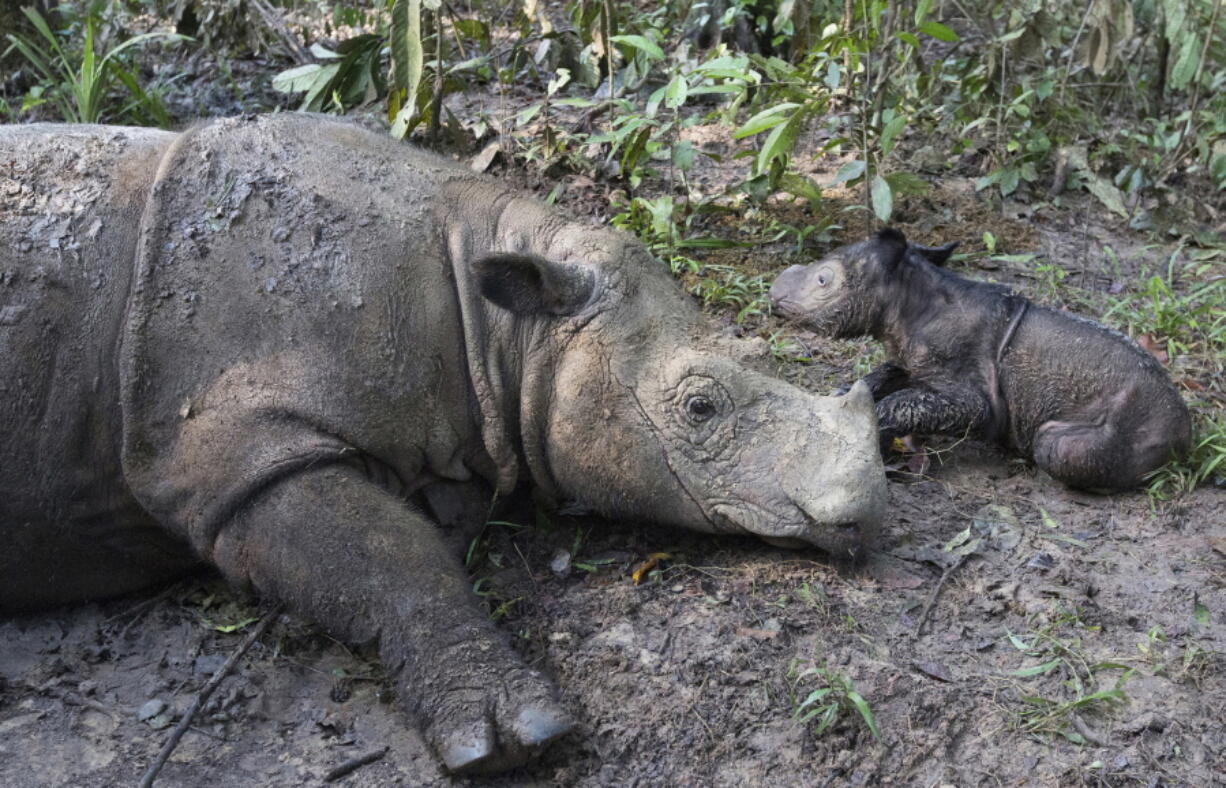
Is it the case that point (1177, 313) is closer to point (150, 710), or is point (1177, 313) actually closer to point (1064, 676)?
point (1064, 676)

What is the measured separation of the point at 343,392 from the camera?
4.12 meters

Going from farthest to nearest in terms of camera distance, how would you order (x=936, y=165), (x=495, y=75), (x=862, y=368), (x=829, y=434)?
(x=495, y=75)
(x=936, y=165)
(x=862, y=368)
(x=829, y=434)

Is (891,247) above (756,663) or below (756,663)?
above

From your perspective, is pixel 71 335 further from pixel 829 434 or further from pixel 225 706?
pixel 829 434

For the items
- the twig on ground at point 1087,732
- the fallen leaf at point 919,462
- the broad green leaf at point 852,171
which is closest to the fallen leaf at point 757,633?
the twig on ground at point 1087,732

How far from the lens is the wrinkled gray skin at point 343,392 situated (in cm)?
400

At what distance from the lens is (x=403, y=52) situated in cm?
607

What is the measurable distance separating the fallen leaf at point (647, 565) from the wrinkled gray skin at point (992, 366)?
4.31 ft

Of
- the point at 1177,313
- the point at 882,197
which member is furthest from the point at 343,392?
the point at 1177,313

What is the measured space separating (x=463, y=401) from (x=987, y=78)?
4.76 m

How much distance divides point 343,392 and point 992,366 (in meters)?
2.98

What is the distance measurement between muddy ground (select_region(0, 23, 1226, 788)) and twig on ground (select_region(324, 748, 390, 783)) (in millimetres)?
26

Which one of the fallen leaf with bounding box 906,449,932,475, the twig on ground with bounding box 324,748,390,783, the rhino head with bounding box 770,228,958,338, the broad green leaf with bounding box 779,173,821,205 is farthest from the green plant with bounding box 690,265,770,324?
the twig on ground with bounding box 324,748,390,783

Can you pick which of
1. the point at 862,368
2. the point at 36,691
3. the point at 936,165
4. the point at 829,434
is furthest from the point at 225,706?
the point at 936,165
